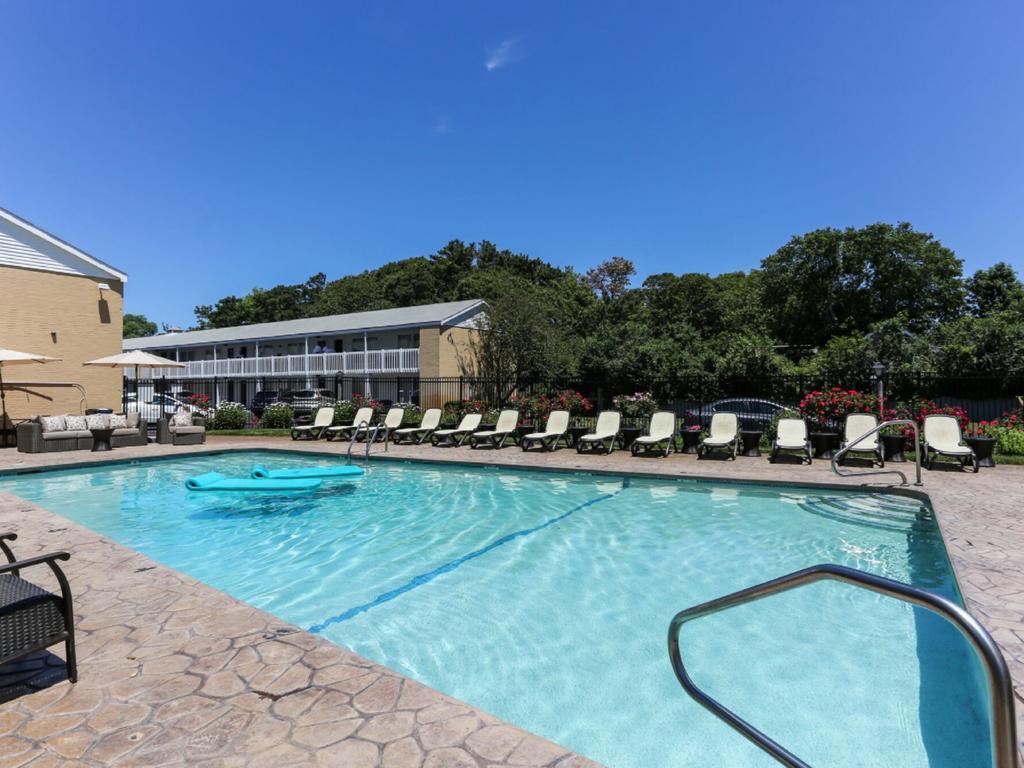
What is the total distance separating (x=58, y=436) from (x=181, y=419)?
2717 mm

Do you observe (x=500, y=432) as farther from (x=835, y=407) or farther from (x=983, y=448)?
(x=983, y=448)

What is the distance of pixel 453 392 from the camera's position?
25625 millimetres

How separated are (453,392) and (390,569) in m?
20.0

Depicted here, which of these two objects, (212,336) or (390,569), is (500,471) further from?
(212,336)

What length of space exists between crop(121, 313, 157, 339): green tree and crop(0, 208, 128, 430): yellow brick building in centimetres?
7788

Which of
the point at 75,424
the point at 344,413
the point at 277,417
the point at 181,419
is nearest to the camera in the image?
the point at 75,424

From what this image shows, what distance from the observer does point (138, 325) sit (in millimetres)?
88812

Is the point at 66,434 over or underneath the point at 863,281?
underneath

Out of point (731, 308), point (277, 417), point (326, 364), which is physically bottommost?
point (277, 417)

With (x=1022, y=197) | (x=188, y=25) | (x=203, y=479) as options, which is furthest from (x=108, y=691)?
(x=1022, y=197)

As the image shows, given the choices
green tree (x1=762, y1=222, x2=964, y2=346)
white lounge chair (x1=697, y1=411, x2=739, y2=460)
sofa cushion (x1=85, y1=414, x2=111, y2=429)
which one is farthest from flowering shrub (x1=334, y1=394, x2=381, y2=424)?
green tree (x1=762, y1=222, x2=964, y2=346)

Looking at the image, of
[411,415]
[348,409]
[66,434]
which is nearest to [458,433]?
[411,415]

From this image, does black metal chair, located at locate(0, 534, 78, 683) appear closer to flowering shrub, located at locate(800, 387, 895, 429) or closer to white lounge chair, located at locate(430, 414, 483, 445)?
white lounge chair, located at locate(430, 414, 483, 445)

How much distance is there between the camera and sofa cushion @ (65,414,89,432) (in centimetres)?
1386
